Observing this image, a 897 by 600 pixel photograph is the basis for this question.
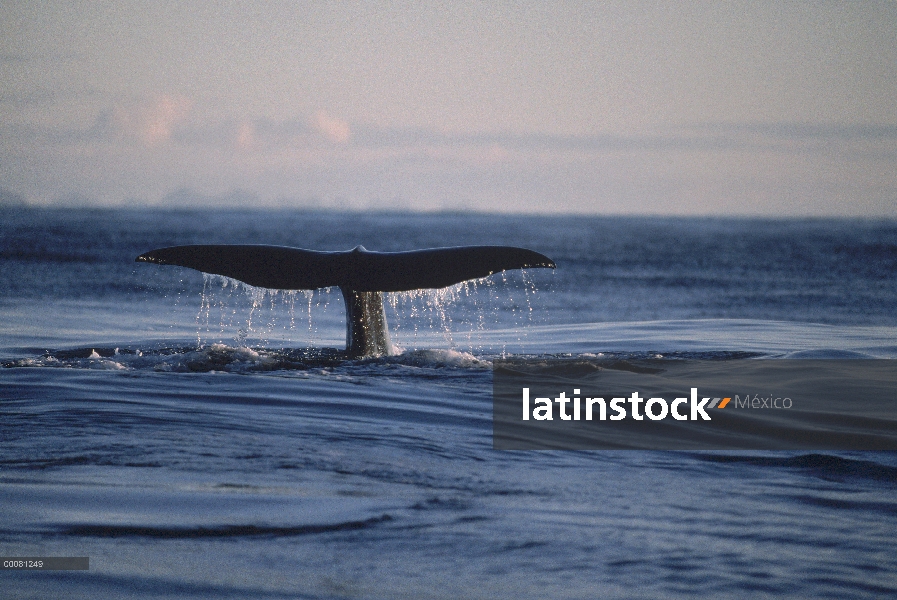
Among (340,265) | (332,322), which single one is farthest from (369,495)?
(332,322)

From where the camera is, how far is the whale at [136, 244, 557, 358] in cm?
981

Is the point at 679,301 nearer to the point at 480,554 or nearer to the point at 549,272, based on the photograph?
the point at 549,272

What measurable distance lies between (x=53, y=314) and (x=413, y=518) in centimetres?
1556

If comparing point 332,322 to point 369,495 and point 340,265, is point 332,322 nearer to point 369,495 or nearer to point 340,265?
point 340,265

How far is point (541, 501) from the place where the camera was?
246 inches

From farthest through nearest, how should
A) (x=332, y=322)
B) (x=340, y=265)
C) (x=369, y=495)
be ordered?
(x=332, y=322) → (x=340, y=265) → (x=369, y=495)

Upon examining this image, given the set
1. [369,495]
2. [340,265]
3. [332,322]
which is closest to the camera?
[369,495]

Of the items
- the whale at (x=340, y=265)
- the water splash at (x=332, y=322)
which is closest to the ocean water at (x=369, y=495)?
the whale at (x=340, y=265)

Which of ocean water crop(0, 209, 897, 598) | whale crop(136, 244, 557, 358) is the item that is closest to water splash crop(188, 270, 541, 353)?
whale crop(136, 244, 557, 358)

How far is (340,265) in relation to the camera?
1027 centimetres

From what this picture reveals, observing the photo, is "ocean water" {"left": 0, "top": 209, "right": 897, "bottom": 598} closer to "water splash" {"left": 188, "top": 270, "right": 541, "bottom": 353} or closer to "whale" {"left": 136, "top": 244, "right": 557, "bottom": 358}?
"whale" {"left": 136, "top": 244, "right": 557, "bottom": 358}

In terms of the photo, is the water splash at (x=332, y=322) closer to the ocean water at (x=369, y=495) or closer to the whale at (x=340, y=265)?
the whale at (x=340, y=265)

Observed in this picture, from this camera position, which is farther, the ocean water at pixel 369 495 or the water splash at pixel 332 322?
the water splash at pixel 332 322

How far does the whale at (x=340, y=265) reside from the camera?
9.81m
